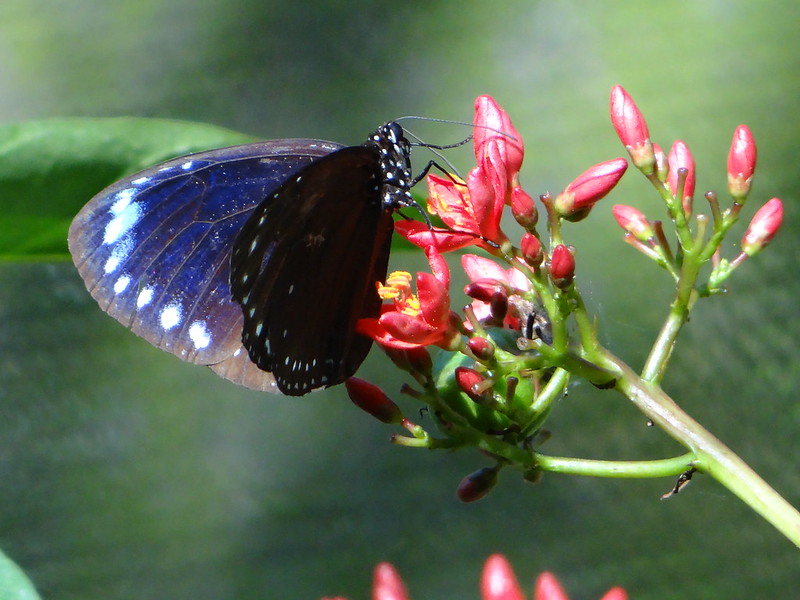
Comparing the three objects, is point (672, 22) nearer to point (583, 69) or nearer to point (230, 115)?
point (583, 69)

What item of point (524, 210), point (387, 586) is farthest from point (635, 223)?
point (387, 586)

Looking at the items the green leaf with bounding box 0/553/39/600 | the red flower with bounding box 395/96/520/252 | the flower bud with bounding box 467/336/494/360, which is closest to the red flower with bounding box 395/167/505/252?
the red flower with bounding box 395/96/520/252

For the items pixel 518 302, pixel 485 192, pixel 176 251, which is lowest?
pixel 176 251

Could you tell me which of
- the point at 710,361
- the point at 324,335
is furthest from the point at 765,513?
the point at 710,361

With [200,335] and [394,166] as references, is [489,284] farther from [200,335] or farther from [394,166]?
[200,335]

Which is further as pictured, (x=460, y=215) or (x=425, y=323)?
(x=460, y=215)

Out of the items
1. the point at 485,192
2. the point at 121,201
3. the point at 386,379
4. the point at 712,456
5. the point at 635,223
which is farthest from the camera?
the point at 386,379

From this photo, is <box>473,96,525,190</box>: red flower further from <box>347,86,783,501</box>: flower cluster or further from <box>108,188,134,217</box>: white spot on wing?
<box>108,188,134,217</box>: white spot on wing
